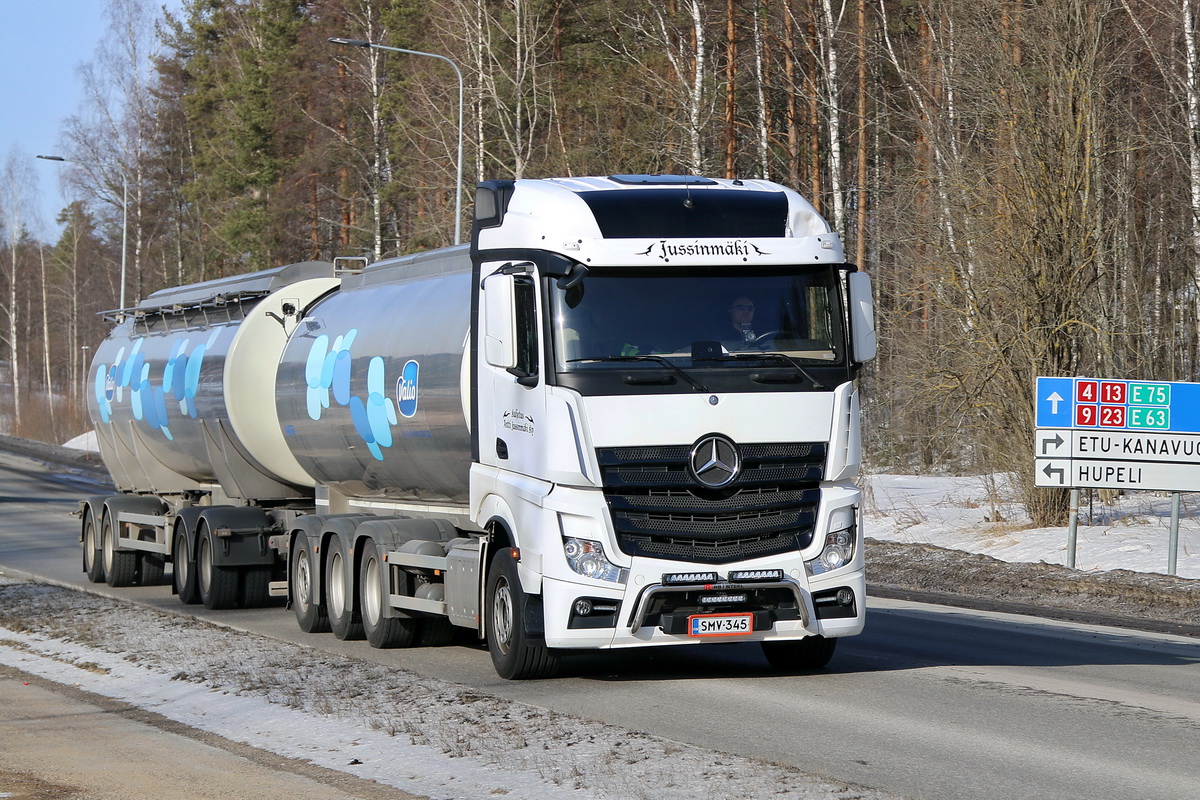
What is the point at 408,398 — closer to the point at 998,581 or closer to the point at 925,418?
the point at 998,581

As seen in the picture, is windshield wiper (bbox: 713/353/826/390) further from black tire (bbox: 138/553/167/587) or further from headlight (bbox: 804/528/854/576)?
black tire (bbox: 138/553/167/587)

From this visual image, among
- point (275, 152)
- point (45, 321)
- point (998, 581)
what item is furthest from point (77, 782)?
point (45, 321)

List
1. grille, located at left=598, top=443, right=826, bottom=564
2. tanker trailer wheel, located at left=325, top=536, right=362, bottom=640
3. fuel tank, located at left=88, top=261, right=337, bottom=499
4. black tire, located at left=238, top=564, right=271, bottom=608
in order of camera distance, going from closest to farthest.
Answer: grille, located at left=598, top=443, right=826, bottom=564 < tanker trailer wheel, located at left=325, top=536, right=362, bottom=640 < fuel tank, located at left=88, top=261, right=337, bottom=499 < black tire, located at left=238, top=564, right=271, bottom=608

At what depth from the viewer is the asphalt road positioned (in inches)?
308

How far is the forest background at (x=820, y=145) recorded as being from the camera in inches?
953

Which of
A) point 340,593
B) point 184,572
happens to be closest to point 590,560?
point 340,593

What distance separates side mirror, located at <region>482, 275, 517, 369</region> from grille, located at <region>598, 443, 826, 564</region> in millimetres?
1027

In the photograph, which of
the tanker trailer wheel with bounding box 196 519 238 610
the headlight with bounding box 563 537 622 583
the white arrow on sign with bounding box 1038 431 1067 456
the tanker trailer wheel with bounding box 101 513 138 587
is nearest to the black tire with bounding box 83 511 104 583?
the tanker trailer wheel with bounding box 101 513 138 587

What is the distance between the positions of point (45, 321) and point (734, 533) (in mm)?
82684

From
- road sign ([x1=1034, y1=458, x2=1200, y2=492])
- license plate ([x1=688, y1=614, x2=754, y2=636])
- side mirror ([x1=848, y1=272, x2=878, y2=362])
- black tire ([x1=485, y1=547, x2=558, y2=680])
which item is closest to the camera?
license plate ([x1=688, y1=614, x2=754, y2=636])

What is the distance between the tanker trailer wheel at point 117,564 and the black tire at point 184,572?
1916 millimetres

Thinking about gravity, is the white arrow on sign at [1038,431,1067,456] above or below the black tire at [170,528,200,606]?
above

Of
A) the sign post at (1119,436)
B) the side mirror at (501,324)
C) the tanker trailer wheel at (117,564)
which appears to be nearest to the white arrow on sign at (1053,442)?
the sign post at (1119,436)

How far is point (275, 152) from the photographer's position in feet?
200
